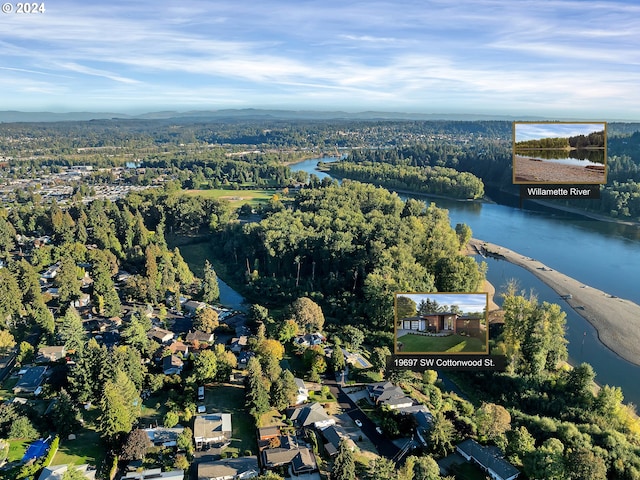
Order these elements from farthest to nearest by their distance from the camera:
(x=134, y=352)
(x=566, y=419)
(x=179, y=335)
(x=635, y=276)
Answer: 1. (x=635, y=276)
2. (x=179, y=335)
3. (x=134, y=352)
4. (x=566, y=419)

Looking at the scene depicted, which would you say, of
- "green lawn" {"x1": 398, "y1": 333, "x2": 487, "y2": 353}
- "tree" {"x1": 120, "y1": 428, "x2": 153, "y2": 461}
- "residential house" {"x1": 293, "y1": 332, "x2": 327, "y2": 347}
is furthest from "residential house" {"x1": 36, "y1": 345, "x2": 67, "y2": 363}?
"green lawn" {"x1": 398, "y1": 333, "x2": 487, "y2": 353}

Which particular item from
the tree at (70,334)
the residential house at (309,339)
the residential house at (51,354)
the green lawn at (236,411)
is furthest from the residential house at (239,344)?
the residential house at (51,354)

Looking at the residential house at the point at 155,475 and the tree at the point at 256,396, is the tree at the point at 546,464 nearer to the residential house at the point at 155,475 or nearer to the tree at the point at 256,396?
the tree at the point at 256,396

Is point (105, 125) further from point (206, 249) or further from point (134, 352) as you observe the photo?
point (134, 352)

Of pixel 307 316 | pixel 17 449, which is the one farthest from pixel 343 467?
pixel 307 316

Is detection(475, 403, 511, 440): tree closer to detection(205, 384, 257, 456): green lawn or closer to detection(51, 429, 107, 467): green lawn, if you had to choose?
detection(205, 384, 257, 456): green lawn

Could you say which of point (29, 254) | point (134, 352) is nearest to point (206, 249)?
point (29, 254)

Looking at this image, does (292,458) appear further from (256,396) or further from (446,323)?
(446,323)
